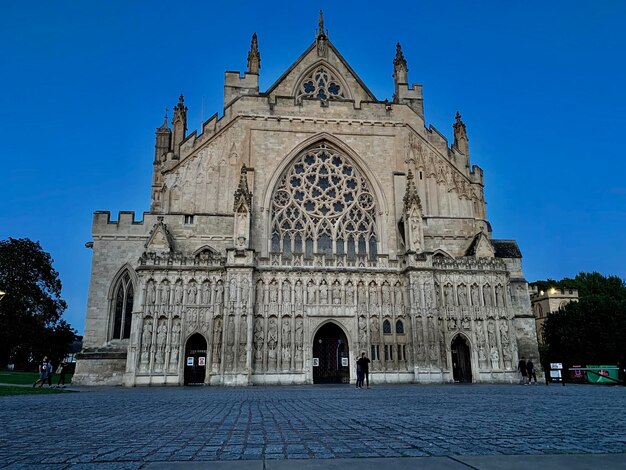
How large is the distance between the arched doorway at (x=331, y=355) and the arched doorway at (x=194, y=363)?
256 inches

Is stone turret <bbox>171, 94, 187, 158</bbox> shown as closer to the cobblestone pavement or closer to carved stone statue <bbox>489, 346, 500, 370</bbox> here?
carved stone statue <bbox>489, 346, 500, 370</bbox>

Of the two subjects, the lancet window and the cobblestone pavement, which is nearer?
the cobblestone pavement

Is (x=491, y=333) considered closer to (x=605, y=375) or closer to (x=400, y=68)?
(x=605, y=375)

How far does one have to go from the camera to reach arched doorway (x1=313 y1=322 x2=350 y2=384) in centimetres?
2955

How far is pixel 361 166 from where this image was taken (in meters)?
34.6

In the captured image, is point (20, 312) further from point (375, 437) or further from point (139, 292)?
point (375, 437)

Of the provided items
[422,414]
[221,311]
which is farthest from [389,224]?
[422,414]

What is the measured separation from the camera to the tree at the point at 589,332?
44625mm

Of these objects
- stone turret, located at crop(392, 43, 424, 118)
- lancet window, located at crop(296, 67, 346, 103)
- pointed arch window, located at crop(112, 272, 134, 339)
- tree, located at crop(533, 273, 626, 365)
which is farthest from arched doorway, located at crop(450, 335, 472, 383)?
tree, located at crop(533, 273, 626, 365)

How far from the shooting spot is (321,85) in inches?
1484

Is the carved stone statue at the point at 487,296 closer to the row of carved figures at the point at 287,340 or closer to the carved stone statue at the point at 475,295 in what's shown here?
the carved stone statue at the point at 475,295

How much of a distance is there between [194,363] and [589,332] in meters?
37.1

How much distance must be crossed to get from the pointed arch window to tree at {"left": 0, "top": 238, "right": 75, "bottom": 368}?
61.8 feet

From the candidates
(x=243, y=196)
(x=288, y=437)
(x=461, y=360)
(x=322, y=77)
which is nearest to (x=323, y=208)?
(x=243, y=196)
